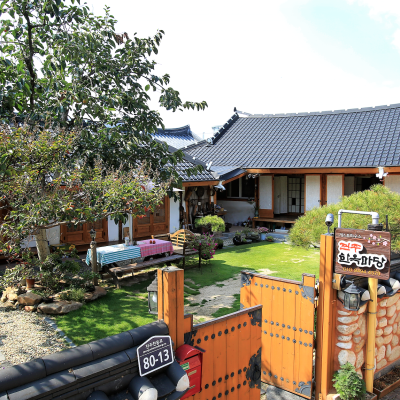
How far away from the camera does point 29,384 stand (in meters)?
2.08

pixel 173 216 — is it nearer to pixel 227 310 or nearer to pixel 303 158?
pixel 303 158

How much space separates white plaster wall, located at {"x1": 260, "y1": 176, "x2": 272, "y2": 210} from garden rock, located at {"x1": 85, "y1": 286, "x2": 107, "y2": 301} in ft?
32.9

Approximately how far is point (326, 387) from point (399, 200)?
8.91 ft

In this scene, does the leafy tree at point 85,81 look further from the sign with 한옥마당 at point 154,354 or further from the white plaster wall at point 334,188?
the white plaster wall at point 334,188

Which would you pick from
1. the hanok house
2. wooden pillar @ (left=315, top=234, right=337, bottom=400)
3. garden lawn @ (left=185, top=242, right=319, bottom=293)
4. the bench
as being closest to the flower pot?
the bench

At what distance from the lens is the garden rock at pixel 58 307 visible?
5.99 meters

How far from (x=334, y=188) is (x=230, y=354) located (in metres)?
12.3

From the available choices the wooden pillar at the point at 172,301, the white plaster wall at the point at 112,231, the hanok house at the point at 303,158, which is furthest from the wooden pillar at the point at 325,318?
the hanok house at the point at 303,158

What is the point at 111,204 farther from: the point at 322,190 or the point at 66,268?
the point at 322,190

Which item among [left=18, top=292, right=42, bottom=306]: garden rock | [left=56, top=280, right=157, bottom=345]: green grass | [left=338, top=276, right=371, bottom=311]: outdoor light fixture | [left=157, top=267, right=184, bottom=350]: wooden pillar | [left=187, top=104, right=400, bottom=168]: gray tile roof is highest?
[left=187, top=104, right=400, bottom=168]: gray tile roof

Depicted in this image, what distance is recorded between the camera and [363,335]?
14.9 ft

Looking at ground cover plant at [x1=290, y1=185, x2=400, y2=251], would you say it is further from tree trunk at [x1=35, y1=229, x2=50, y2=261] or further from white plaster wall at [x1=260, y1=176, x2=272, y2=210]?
white plaster wall at [x1=260, y1=176, x2=272, y2=210]

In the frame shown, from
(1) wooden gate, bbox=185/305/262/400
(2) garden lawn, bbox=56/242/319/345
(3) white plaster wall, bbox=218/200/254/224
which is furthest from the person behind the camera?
(3) white plaster wall, bbox=218/200/254/224

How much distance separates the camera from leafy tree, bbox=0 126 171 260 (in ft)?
15.2
